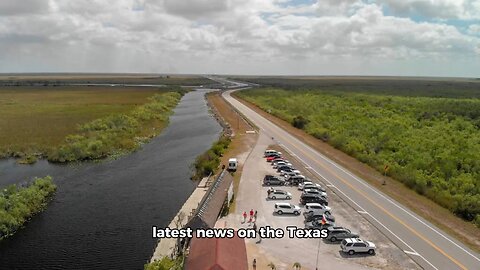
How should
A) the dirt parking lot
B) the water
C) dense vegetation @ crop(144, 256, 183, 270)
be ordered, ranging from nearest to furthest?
1. dense vegetation @ crop(144, 256, 183, 270)
2. the dirt parking lot
3. the water

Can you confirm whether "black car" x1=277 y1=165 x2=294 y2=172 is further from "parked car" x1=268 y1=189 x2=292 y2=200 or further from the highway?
"parked car" x1=268 y1=189 x2=292 y2=200

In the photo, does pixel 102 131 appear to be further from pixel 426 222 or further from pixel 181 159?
pixel 426 222

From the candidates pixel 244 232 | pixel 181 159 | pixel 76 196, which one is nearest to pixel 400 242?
pixel 244 232

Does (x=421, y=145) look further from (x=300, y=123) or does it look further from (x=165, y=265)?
(x=165, y=265)

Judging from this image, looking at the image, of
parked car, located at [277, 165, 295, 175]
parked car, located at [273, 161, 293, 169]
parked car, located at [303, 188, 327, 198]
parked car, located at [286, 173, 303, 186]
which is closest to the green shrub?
parked car, located at [273, 161, 293, 169]

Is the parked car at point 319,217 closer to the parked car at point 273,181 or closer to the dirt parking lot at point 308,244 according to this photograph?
the dirt parking lot at point 308,244

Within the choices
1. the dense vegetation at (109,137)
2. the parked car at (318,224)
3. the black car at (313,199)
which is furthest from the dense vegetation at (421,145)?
the dense vegetation at (109,137)
